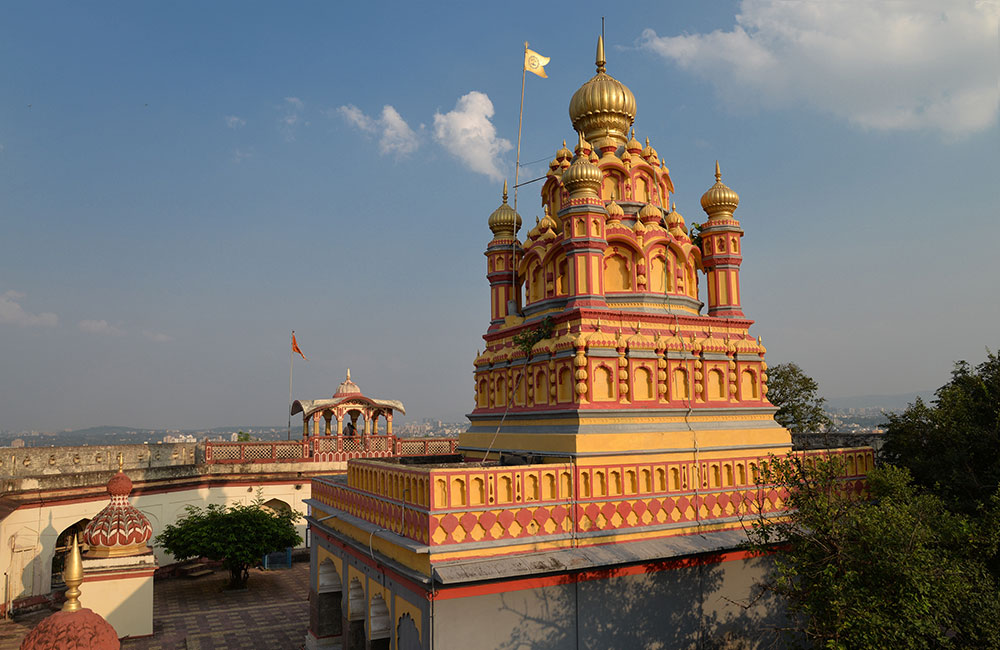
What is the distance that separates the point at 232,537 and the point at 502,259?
42.1 feet

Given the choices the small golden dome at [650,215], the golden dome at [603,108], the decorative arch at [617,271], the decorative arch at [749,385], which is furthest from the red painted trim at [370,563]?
the golden dome at [603,108]

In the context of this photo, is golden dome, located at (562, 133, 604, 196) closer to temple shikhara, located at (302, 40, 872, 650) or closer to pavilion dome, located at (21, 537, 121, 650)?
temple shikhara, located at (302, 40, 872, 650)

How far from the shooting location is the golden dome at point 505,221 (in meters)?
17.2

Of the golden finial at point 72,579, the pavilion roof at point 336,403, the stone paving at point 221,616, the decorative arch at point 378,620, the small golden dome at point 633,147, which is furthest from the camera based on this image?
the pavilion roof at point 336,403

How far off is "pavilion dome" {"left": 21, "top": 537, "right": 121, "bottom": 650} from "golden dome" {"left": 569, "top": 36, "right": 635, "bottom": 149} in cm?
1379

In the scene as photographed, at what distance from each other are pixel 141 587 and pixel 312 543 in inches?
190

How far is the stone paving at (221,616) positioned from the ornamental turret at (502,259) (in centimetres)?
949

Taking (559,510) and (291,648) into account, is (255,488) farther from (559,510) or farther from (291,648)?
(559,510)

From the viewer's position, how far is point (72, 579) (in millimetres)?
5805

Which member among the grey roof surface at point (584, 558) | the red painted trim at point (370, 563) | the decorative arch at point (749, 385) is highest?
the decorative arch at point (749, 385)

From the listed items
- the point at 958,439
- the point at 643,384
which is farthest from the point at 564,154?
the point at 958,439

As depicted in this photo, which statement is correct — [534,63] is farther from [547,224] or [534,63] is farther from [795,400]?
[795,400]

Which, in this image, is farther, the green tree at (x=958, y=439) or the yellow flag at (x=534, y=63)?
the yellow flag at (x=534, y=63)

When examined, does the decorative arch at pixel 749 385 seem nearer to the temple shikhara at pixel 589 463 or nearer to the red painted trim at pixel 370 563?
the temple shikhara at pixel 589 463
